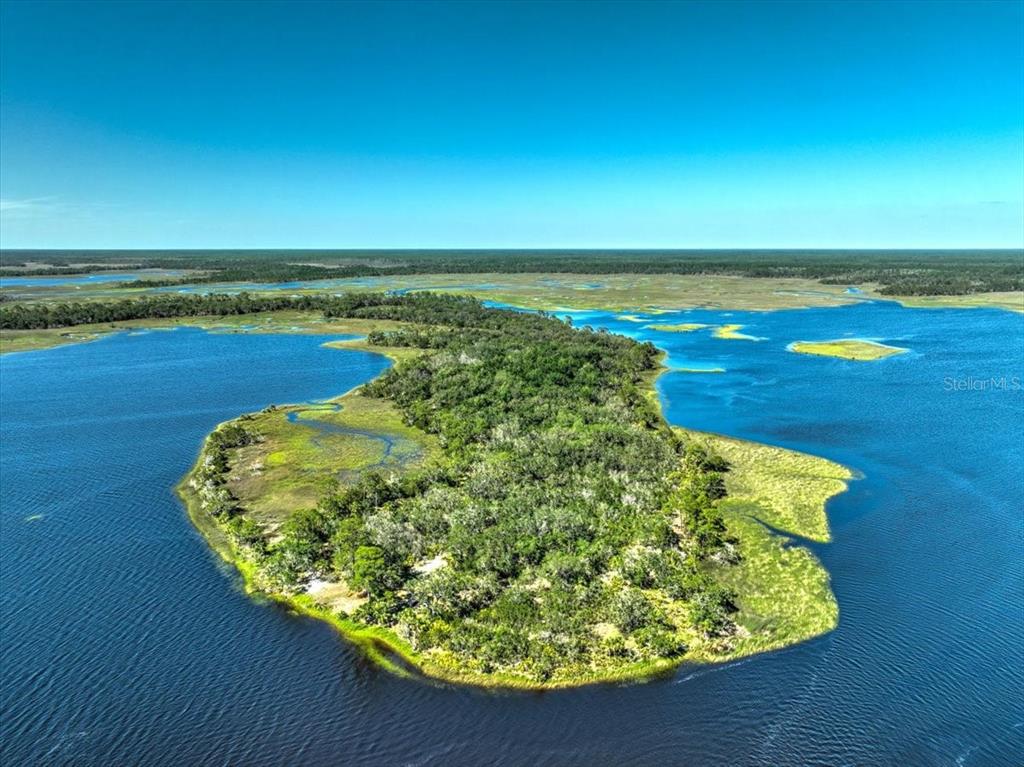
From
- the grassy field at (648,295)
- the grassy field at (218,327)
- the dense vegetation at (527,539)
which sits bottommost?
Result: the dense vegetation at (527,539)

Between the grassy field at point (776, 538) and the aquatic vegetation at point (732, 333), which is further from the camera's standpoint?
the aquatic vegetation at point (732, 333)

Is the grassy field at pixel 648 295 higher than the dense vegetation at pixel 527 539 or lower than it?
higher

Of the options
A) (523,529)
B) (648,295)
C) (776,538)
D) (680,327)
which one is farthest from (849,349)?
(648,295)

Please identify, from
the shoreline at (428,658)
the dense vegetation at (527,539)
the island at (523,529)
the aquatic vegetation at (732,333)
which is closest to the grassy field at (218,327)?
the aquatic vegetation at (732,333)

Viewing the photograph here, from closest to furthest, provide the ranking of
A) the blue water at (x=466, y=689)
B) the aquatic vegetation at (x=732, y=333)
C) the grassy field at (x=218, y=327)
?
1. the blue water at (x=466, y=689)
2. the aquatic vegetation at (x=732, y=333)
3. the grassy field at (x=218, y=327)

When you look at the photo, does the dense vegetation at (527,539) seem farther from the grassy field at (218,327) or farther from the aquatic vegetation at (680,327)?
the grassy field at (218,327)

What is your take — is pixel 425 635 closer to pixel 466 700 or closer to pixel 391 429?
pixel 466 700
